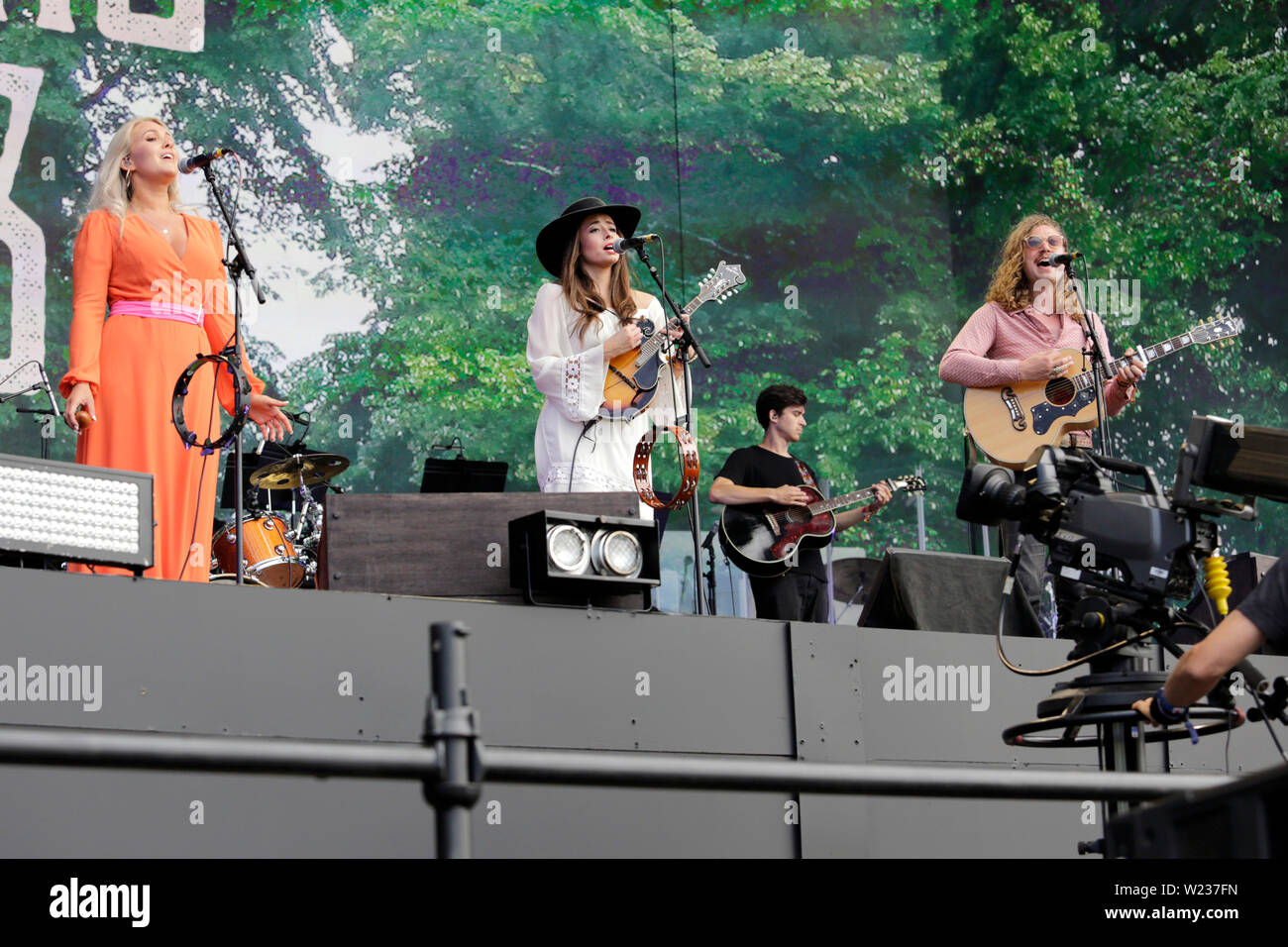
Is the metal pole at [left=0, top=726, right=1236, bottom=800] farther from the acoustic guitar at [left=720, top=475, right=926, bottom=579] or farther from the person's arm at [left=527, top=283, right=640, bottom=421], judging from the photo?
the acoustic guitar at [left=720, top=475, right=926, bottom=579]

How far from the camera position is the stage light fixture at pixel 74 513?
3.74 meters

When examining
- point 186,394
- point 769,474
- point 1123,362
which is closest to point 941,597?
point 1123,362

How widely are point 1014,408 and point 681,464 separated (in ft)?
5.37

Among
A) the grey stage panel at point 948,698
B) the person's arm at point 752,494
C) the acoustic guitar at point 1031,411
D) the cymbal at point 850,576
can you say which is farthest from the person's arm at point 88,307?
the cymbal at point 850,576

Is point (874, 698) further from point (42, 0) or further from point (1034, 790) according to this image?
point (42, 0)

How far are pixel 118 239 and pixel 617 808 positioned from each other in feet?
8.40

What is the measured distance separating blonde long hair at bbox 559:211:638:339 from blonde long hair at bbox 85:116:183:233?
1.48 meters

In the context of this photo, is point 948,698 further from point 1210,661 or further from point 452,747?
point 452,747

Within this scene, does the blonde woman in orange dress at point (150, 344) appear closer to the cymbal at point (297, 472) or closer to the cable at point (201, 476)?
the cable at point (201, 476)

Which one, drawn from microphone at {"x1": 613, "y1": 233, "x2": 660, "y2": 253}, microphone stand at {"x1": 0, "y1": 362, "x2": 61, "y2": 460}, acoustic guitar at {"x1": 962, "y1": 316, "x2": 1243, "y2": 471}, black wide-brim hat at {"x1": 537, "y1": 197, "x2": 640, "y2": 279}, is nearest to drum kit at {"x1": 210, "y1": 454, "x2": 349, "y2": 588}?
microphone stand at {"x1": 0, "y1": 362, "x2": 61, "y2": 460}

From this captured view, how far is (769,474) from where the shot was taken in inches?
272

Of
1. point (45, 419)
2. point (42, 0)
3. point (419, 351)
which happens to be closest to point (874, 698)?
point (45, 419)

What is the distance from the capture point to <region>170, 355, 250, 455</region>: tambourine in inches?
190
